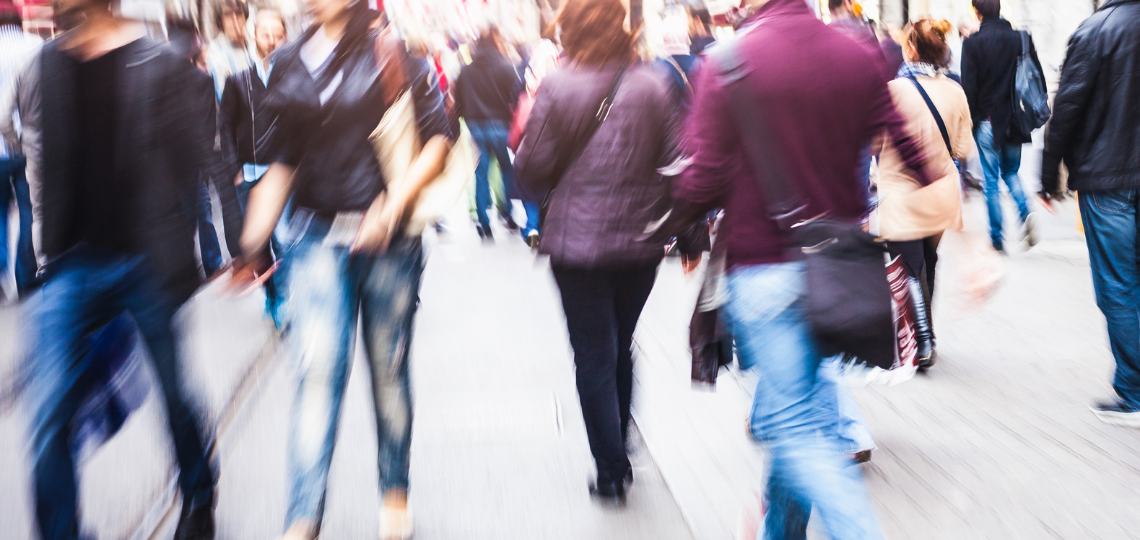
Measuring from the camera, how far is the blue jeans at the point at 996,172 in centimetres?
843

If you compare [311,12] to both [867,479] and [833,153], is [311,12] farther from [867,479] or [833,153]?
[867,479]

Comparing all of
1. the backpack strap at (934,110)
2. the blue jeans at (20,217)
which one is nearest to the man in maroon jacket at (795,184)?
the backpack strap at (934,110)

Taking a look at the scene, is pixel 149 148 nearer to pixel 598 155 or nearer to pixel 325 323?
pixel 325 323

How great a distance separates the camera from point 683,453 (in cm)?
428

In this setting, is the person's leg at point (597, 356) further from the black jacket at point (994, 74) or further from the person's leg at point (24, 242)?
the black jacket at point (994, 74)

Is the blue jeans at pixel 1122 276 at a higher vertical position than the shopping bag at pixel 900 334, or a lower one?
lower

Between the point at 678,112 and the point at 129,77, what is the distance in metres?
1.70

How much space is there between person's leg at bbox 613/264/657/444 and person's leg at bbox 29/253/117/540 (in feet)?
5.52

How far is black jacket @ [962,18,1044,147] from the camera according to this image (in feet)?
27.7

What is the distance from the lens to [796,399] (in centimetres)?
245

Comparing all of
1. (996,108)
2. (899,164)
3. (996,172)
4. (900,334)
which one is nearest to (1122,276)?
(899,164)

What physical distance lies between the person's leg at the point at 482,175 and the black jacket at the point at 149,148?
655 cm

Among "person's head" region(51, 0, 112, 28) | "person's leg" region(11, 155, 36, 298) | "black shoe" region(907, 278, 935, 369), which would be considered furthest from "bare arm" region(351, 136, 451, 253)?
"person's leg" region(11, 155, 36, 298)

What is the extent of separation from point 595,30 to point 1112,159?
2.54 m
